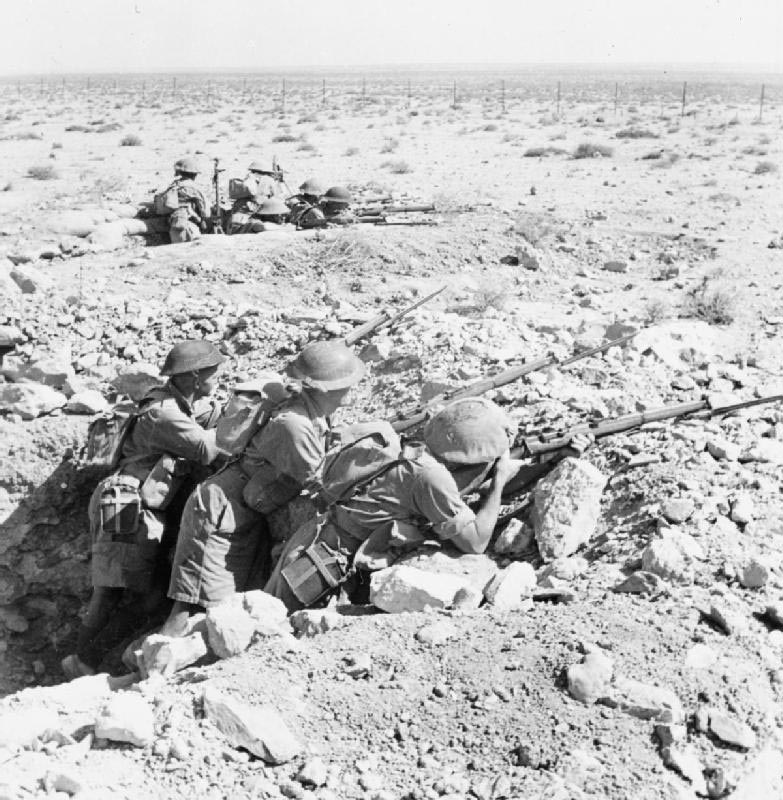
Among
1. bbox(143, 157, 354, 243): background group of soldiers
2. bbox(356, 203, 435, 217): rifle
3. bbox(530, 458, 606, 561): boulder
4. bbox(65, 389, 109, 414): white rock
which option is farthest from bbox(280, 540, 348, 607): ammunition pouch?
bbox(356, 203, 435, 217): rifle

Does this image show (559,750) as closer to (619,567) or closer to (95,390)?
(619,567)

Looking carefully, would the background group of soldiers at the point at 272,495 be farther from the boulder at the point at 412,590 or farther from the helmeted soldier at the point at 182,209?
the helmeted soldier at the point at 182,209

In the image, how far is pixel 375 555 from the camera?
15.6 feet

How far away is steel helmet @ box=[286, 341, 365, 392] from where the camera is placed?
Result: 16.5 ft

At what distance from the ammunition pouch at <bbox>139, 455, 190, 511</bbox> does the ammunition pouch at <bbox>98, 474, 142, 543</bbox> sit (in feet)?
0.16

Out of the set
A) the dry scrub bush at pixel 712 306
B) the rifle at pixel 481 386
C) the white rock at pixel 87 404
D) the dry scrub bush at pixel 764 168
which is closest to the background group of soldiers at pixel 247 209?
the dry scrub bush at pixel 712 306

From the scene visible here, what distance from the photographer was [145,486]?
5.71m

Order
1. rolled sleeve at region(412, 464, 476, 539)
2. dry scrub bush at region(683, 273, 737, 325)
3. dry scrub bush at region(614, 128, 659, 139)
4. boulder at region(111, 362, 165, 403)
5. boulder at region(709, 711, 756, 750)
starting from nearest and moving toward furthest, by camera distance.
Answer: boulder at region(709, 711, 756, 750) < rolled sleeve at region(412, 464, 476, 539) < boulder at region(111, 362, 165, 403) < dry scrub bush at region(683, 273, 737, 325) < dry scrub bush at region(614, 128, 659, 139)

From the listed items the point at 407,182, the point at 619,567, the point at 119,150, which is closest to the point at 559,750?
the point at 619,567

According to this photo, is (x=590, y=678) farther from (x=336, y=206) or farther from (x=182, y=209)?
(x=182, y=209)

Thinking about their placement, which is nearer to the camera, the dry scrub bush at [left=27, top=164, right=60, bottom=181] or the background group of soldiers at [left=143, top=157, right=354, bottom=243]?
the background group of soldiers at [left=143, top=157, right=354, bottom=243]

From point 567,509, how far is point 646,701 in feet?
4.66

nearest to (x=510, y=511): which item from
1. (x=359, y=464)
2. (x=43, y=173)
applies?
(x=359, y=464)

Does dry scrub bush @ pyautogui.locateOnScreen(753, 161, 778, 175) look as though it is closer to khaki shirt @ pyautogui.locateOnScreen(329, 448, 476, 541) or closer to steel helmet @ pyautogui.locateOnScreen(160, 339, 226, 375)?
steel helmet @ pyautogui.locateOnScreen(160, 339, 226, 375)
